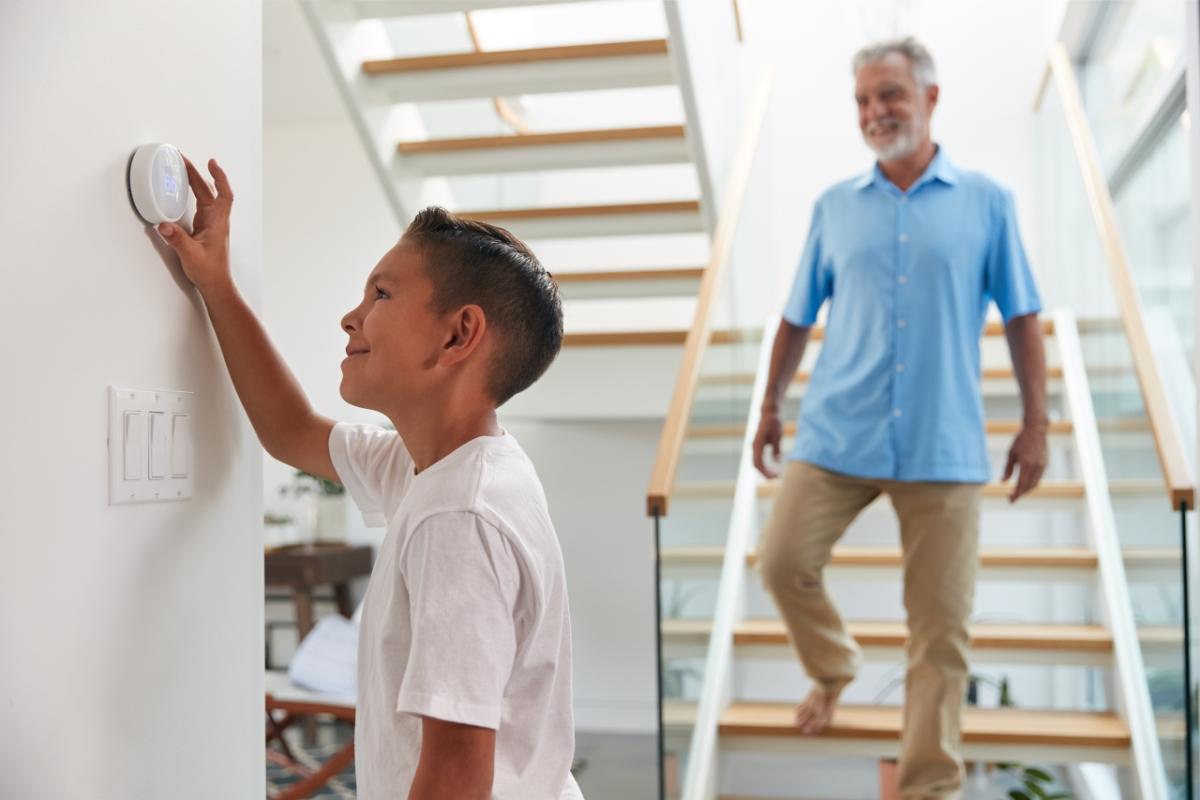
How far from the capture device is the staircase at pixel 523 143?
11.9 feet

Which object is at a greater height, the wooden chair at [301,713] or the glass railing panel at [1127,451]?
the glass railing panel at [1127,451]

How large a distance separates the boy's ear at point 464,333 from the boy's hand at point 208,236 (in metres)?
0.28

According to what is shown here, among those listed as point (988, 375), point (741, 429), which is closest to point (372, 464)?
point (741, 429)

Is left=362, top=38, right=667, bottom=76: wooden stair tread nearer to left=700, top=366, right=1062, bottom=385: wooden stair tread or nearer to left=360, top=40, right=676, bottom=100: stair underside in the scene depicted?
left=360, top=40, right=676, bottom=100: stair underside

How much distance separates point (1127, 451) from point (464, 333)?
262cm

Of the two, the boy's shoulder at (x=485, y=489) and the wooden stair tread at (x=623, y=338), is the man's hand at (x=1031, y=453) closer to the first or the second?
the wooden stair tread at (x=623, y=338)

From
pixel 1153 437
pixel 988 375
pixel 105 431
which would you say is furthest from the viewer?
pixel 988 375

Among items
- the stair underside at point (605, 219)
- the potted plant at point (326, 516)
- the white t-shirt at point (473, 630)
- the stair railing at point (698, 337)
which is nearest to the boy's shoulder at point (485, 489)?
the white t-shirt at point (473, 630)

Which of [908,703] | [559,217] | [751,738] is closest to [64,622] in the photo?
[908,703]

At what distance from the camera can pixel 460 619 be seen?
3.26 feet

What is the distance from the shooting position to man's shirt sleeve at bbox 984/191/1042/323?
2721 mm

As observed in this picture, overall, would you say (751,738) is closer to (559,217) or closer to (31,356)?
(559,217)

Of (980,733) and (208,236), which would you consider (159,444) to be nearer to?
(208,236)

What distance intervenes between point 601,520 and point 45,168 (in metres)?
4.66
